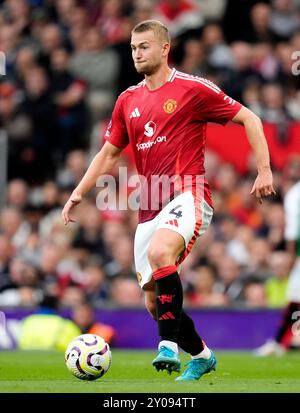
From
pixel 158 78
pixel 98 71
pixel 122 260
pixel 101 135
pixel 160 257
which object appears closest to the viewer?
pixel 160 257

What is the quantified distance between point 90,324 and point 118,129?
609cm

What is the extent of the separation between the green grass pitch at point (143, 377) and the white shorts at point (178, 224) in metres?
0.91

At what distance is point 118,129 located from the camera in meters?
9.66

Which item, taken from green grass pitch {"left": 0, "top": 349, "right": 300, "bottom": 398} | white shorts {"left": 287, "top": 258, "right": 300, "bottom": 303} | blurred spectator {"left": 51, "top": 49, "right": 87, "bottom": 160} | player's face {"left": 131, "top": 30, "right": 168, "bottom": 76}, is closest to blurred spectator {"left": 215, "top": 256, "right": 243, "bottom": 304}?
green grass pitch {"left": 0, "top": 349, "right": 300, "bottom": 398}

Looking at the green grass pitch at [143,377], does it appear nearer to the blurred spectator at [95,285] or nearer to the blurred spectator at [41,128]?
the blurred spectator at [95,285]

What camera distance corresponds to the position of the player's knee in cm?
858

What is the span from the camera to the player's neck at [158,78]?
9.27 m

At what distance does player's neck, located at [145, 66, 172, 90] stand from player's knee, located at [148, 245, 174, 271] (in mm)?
1416

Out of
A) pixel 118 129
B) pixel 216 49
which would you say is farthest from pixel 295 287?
pixel 216 49

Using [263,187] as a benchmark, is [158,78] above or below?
above

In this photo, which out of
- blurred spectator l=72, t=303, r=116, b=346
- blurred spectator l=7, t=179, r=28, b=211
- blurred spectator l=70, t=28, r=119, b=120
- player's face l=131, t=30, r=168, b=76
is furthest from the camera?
blurred spectator l=70, t=28, r=119, b=120

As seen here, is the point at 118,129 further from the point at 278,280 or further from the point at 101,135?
the point at 101,135

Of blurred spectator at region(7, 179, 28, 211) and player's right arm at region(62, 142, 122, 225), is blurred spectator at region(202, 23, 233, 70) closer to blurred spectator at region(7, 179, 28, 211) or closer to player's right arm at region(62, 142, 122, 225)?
blurred spectator at region(7, 179, 28, 211)
